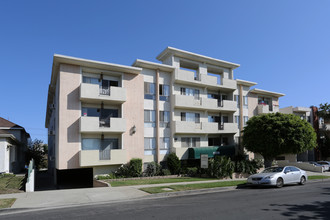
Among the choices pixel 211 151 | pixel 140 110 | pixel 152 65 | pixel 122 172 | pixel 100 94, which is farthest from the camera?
pixel 211 151

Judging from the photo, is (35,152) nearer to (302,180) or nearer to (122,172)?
(122,172)

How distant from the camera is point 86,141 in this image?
2203 cm

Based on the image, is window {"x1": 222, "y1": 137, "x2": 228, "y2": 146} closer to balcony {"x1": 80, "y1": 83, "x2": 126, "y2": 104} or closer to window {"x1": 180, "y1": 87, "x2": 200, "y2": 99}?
window {"x1": 180, "y1": 87, "x2": 200, "y2": 99}

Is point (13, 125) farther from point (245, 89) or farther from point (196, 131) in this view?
point (245, 89)

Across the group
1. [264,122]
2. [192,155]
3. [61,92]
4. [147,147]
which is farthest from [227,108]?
[61,92]

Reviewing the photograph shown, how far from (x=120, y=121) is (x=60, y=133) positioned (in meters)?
5.16

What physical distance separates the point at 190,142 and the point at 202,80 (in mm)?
7327

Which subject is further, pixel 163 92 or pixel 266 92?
pixel 266 92

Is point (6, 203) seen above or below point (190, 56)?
below

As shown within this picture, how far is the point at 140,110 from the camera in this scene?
24.5 meters

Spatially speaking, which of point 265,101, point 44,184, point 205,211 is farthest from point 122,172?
point 265,101

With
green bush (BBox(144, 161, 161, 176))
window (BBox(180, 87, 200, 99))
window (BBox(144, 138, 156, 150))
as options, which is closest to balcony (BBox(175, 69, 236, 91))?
window (BBox(180, 87, 200, 99))

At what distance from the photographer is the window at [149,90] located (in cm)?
2545

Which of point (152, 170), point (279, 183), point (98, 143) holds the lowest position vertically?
point (152, 170)
